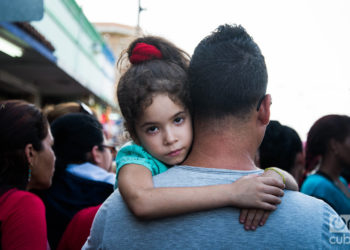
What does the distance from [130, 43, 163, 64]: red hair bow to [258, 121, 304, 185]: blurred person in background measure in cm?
190

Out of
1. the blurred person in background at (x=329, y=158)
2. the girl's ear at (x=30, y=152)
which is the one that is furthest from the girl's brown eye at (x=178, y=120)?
the blurred person in background at (x=329, y=158)

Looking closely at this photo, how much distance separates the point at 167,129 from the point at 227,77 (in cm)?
45

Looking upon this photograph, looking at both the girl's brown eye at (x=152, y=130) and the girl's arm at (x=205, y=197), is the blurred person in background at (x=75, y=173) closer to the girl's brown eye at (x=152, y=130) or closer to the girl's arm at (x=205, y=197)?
the girl's brown eye at (x=152, y=130)

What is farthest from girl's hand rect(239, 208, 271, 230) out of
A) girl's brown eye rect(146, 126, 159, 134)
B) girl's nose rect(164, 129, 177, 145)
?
girl's brown eye rect(146, 126, 159, 134)

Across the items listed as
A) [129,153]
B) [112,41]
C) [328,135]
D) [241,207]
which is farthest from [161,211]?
[112,41]

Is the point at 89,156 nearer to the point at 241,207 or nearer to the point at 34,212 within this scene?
the point at 34,212

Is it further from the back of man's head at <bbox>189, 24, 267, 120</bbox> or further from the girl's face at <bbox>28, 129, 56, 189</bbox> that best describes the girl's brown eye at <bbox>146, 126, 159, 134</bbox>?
the girl's face at <bbox>28, 129, 56, 189</bbox>

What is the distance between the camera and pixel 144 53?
177 cm

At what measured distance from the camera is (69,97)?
500 inches

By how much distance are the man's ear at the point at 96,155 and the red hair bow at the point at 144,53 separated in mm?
1535

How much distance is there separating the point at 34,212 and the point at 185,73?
1.26 m

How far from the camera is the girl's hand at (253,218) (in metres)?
1.19

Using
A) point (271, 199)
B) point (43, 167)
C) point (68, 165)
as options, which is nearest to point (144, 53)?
point (271, 199)

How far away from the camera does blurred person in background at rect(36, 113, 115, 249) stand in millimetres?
2658
